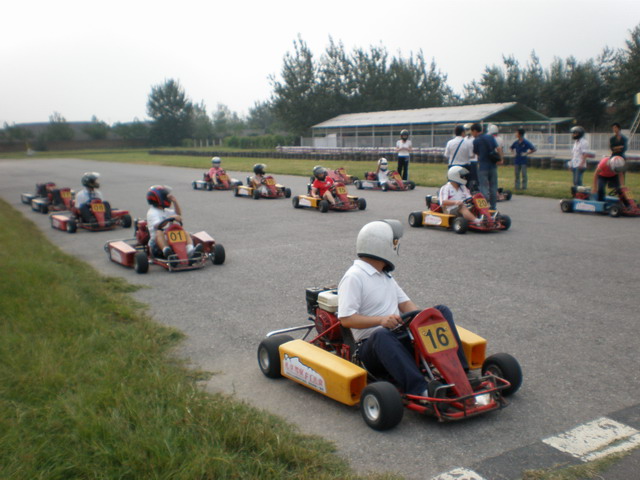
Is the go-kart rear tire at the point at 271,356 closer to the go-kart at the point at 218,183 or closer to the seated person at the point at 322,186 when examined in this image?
the seated person at the point at 322,186

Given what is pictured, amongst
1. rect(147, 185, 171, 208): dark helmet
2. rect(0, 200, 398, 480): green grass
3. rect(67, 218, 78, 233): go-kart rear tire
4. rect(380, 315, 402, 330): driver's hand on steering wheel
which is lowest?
rect(0, 200, 398, 480): green grass

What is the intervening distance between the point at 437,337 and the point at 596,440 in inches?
42.5

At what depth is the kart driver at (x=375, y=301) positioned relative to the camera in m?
3.91

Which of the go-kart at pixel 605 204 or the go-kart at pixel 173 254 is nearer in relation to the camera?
the go-kart at pixel 173 254

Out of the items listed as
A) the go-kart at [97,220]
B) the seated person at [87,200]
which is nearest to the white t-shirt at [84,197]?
the seated person at [87,200]

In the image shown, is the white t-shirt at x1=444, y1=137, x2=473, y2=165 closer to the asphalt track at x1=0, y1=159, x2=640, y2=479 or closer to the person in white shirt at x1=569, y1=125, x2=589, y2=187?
the asphalt track at x1=0, y1=159, x2=640, y2=479

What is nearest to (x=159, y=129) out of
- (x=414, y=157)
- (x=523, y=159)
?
(x=414, y=157)

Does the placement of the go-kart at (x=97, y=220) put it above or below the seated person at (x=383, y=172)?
below

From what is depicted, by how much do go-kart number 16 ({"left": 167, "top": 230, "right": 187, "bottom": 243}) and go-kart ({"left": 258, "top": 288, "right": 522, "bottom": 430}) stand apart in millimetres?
4223

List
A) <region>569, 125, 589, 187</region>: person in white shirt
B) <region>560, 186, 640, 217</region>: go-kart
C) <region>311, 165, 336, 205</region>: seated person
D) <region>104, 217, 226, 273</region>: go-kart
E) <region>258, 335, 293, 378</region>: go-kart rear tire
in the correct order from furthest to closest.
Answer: <region>311, 165, 336, 205</region>: seated person, <region>569, 125, 589, 187</region>: person in white shirt, <region>560, 186, 640, 217</region>: go-kart, <region>104, 217, 226, 273</region>: go-kart, <region>258, 335, 293, 378</region>: go-kart rear tire

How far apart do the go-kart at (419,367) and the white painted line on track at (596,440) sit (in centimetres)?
42

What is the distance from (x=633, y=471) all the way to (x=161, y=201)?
6949 mm

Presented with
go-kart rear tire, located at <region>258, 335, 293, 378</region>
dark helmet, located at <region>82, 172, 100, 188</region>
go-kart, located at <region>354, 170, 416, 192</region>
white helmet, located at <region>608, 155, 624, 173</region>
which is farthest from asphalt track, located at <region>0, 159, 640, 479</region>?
go-kart, located at <region>354, 170, 416, 192</region>

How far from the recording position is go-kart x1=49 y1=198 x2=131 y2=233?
483 inches
